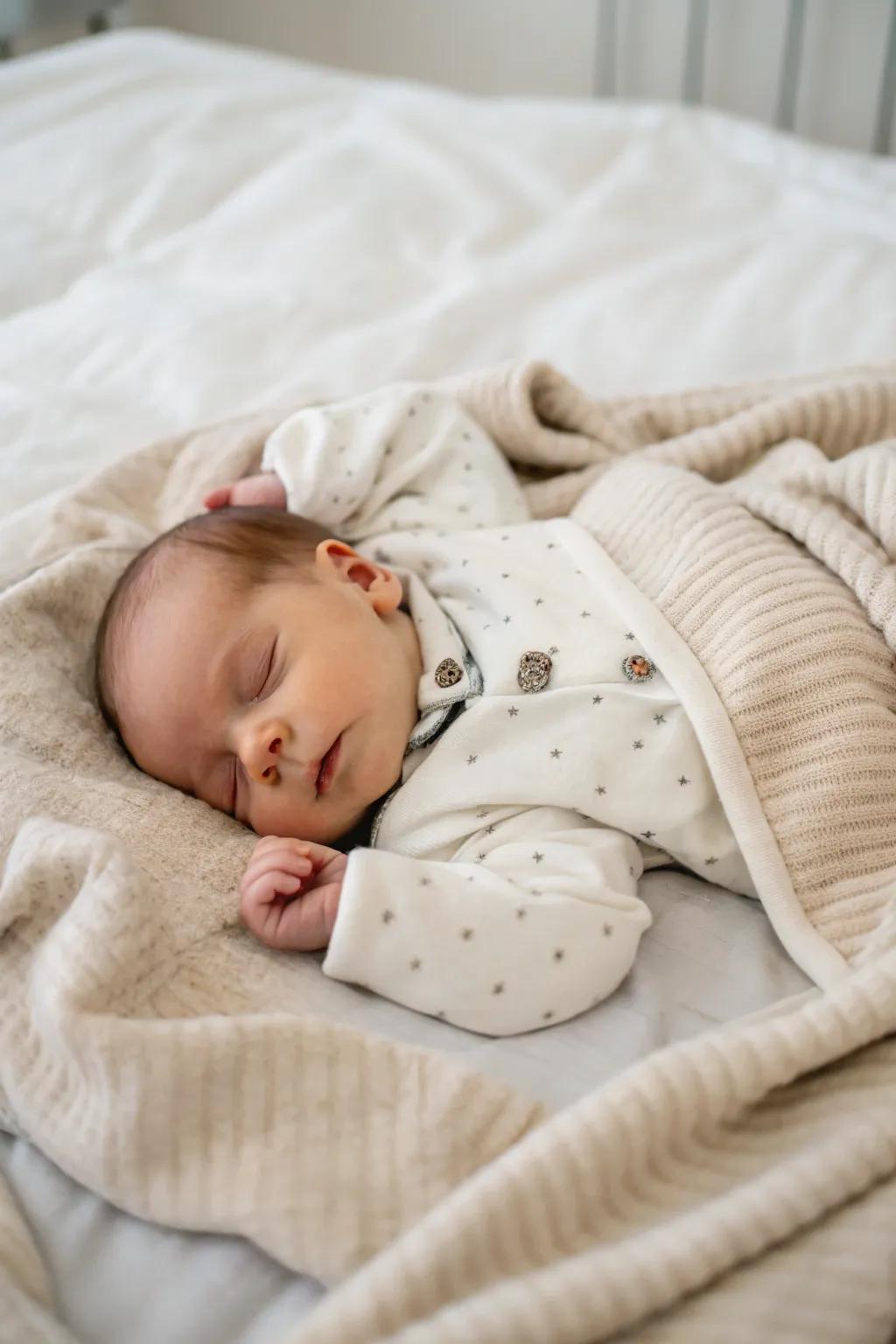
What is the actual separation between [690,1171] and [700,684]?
1.13 feet

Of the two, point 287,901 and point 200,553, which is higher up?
point 200,553

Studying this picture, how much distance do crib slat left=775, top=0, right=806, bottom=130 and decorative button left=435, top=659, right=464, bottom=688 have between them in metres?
1.63

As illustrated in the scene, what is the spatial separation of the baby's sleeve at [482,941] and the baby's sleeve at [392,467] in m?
0.43

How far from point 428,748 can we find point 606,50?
6.09ft

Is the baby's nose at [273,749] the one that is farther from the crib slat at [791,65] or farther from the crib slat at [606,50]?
the crib slat at [606,50]

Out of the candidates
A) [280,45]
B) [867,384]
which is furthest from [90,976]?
[280,45]

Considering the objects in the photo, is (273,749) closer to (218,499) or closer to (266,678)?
(266,678)

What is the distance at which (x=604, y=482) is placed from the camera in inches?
43.6

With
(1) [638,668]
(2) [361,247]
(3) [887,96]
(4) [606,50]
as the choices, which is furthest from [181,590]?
(4) [606,50]

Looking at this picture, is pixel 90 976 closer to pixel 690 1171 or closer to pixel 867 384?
pixel 690 1171

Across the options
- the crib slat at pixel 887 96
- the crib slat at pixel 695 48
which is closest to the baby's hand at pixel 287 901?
the crib slat at pixel 887 96

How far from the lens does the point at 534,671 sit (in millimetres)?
919

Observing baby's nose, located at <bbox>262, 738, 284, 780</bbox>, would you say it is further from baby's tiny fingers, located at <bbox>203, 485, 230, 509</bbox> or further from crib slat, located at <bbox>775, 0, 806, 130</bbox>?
crib slat, located at <bbox>775, 0, 806, 130</bbox>

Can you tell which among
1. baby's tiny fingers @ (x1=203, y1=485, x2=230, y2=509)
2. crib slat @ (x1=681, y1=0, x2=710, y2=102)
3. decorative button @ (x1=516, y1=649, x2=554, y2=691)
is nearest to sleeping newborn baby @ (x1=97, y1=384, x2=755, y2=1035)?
decorative button @ (x1=516, y1=649, x2=554, y2=691)
